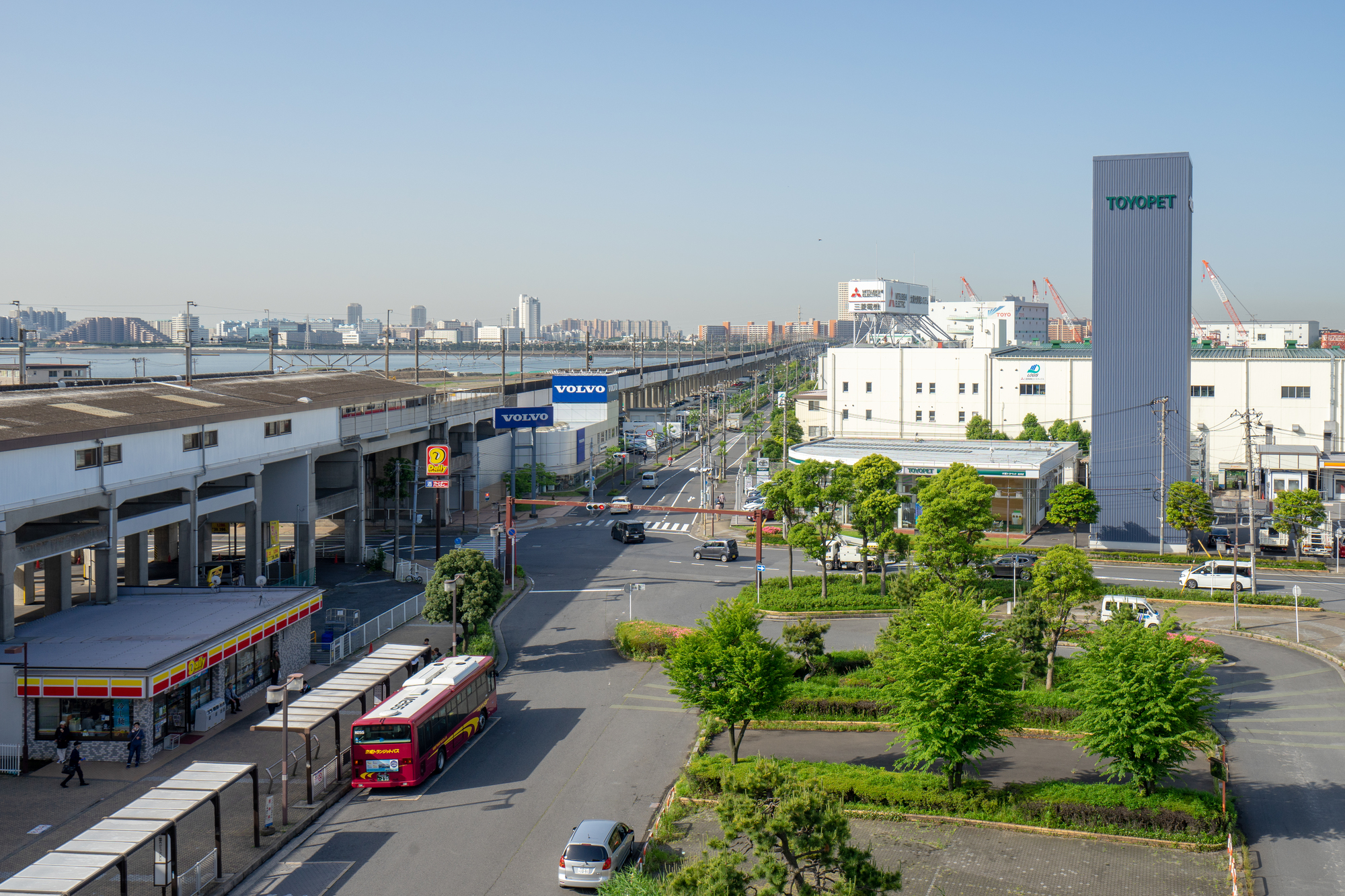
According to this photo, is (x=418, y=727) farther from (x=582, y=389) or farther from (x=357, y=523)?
(x=582, y=389)

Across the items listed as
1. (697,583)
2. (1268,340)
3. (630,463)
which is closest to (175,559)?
(697,583)

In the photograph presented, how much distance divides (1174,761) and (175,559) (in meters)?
39.3

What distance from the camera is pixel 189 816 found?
2002 cm

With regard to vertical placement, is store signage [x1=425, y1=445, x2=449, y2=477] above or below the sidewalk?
above

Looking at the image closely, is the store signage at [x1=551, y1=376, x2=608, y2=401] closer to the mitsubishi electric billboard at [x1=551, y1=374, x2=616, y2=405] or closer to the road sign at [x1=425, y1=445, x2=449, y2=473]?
the mitsubishi electric billboard at [x1=551, y1=374, x2=616, y2=405]

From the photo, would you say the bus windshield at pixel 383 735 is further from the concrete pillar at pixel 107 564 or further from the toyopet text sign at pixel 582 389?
the toyopet text sign at pixel 582 389

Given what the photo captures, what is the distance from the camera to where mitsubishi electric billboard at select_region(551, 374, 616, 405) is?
259ft

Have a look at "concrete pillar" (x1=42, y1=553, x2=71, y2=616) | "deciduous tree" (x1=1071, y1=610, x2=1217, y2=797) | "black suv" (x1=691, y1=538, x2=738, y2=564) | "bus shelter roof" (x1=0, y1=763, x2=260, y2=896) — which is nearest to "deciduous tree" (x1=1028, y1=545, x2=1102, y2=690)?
"deciduous tree" (x1=1071, y1=610, x2=1217, y2=797)

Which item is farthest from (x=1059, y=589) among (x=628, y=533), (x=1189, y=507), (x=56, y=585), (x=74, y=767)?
(x=56, y=585)

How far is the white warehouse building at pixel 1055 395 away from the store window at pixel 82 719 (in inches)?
2229

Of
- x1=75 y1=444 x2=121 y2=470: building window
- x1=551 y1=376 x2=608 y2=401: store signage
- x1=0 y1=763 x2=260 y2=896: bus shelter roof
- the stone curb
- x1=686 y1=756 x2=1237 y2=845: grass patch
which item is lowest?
the stone curb

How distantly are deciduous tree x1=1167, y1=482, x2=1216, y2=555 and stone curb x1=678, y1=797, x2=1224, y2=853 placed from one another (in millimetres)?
30398

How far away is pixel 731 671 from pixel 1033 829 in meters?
6.57

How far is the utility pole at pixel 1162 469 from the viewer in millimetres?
47156
